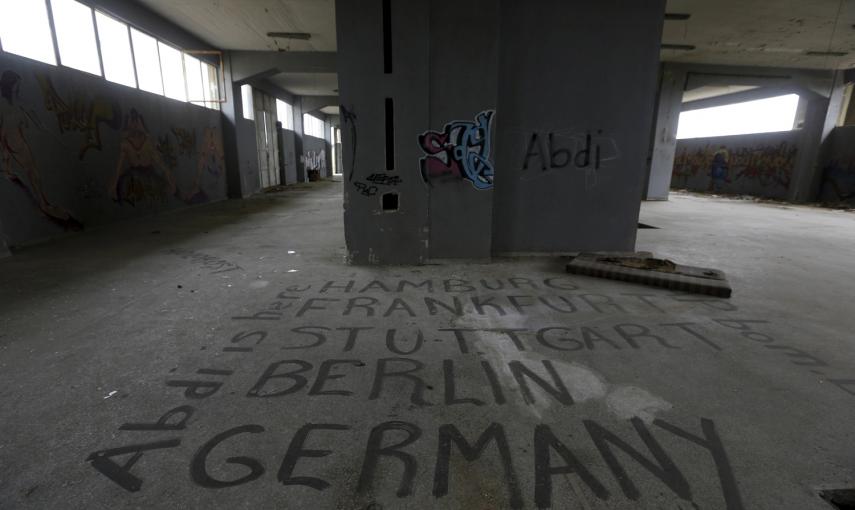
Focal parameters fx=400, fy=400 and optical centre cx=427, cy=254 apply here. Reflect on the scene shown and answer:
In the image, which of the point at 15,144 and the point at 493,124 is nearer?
the point at 493,124

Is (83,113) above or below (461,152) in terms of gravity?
above

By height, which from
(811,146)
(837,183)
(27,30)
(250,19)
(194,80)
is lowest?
(837,183)

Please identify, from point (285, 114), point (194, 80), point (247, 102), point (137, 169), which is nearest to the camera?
point (137, 169)

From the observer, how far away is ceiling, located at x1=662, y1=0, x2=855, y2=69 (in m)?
8.33

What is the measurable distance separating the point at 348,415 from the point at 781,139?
2027cm

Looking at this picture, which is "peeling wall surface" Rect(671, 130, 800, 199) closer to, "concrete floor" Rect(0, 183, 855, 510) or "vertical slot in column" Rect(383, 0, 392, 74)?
"concrete floor" Rect(0, 183, 855, 510)

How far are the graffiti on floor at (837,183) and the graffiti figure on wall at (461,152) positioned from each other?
16078 mm

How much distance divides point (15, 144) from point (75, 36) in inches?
97.6

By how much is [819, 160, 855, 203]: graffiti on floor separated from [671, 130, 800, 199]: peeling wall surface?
0.98 m

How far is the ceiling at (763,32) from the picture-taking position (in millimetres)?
8328

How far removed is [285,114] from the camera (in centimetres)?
1997

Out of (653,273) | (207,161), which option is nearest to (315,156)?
(207,161)

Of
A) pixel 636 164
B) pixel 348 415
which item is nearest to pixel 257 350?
pixel 348 415

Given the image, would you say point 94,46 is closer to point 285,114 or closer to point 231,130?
point 231,130
